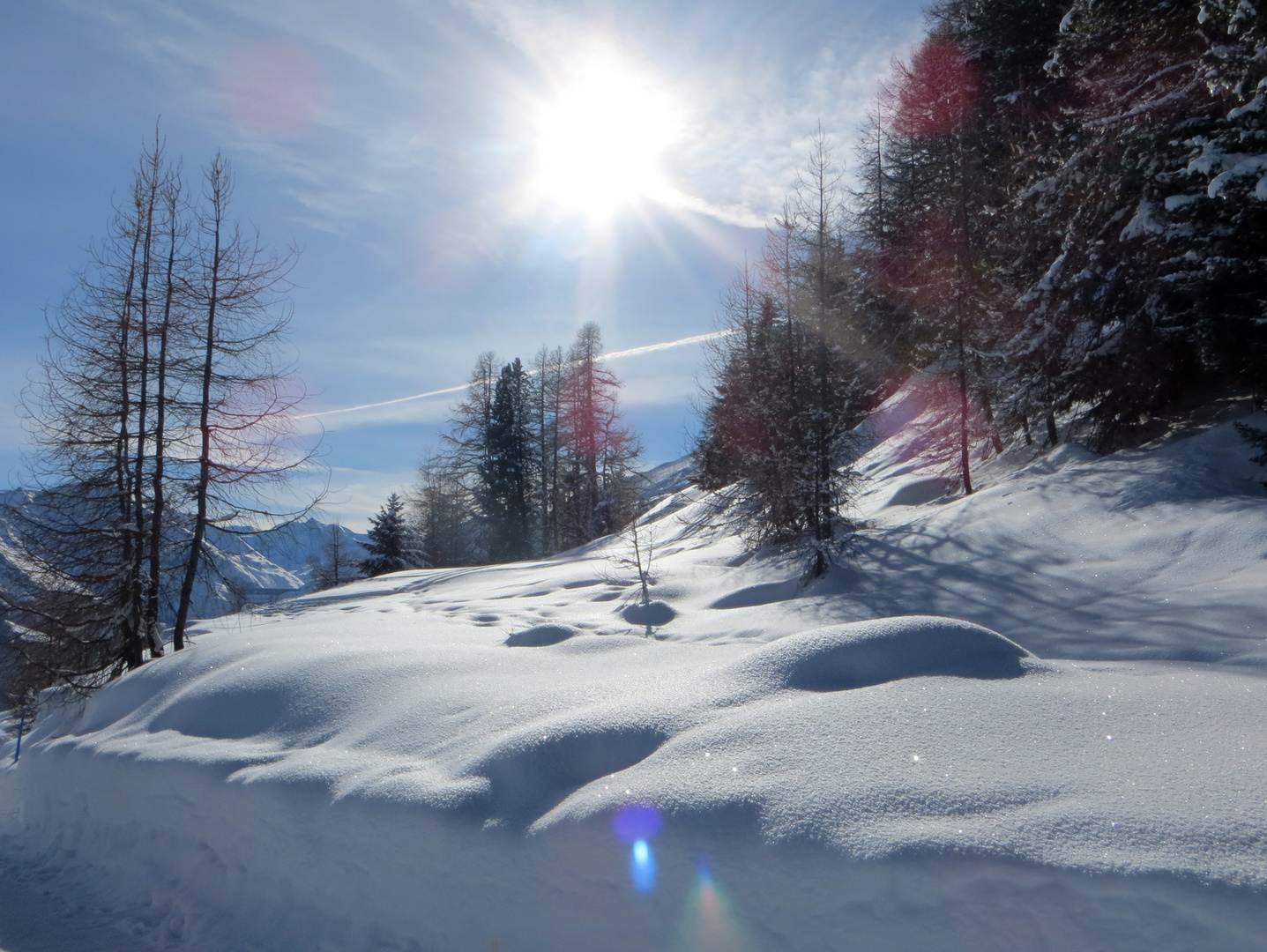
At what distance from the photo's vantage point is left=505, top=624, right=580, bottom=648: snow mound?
8.34 m

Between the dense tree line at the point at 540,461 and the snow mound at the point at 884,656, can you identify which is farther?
the dense tree line at the point at 540,461

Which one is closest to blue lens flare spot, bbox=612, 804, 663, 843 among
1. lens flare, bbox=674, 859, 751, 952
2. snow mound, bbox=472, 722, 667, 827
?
lens flare, bbox=674, 859, 751, 952

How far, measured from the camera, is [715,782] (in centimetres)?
350

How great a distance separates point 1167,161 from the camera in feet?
33.2

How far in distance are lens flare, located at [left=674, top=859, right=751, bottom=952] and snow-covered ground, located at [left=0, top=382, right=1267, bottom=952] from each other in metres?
0.01

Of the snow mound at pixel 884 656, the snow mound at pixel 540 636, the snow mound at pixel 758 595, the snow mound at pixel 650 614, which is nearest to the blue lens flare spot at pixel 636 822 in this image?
the snow mound at pixel 884 656

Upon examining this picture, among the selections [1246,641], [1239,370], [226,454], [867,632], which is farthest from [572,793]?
[226,454]

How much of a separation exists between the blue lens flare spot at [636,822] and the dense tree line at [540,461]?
29145mm

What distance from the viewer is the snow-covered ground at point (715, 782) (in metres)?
2.75

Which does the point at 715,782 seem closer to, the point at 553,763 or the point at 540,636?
the point at 553,763

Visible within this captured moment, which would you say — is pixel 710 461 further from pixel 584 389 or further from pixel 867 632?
pixel 867 632

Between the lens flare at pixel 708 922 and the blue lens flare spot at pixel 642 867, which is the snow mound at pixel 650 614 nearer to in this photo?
the blue lens flare spot at pixel 642 867

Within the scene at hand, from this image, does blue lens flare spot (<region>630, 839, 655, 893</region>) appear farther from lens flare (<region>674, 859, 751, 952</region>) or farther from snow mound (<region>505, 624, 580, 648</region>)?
snow mound (<region>505, 624, 580, 648</region>)

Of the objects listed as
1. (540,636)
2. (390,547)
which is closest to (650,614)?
(540,636)
